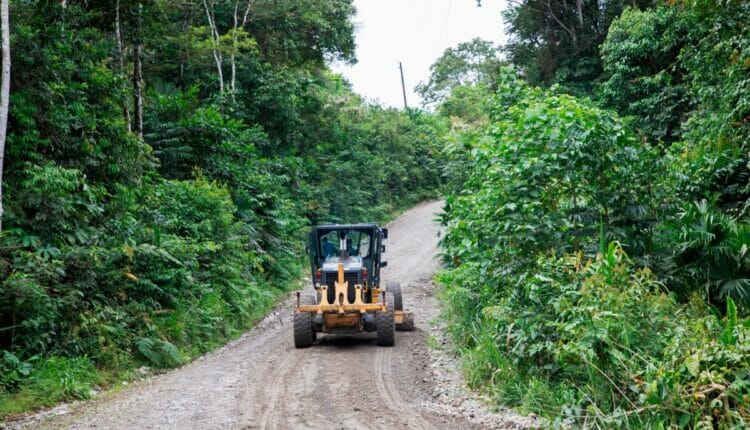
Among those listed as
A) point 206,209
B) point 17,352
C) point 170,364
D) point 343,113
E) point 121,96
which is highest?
point 343,113

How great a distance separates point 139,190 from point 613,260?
8.98 meters

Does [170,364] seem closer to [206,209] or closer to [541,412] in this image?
[206,209]

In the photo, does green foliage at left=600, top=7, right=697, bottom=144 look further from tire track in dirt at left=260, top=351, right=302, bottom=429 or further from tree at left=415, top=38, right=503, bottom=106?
tree at left=415, top=38, right=503, bottom=106

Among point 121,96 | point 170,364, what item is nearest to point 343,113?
point 121,96

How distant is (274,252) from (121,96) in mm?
8472

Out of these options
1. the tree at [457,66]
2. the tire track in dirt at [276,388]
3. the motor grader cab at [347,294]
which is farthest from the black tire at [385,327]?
the tree at [457,66]

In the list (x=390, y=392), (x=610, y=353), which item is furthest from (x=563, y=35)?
(x=610, y=353)

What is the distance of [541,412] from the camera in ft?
21.3

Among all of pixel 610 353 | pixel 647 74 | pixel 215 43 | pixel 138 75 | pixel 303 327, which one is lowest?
pixel 303 327

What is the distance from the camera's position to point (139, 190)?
39.1 feet

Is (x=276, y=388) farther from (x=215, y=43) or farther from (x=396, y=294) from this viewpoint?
(x=215, y=43)

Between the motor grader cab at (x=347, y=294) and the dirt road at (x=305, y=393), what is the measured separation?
0.36 metres

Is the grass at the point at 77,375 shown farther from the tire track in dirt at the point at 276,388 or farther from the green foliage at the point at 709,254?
the green foliage at the point at 709,254

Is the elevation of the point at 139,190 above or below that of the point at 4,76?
below
